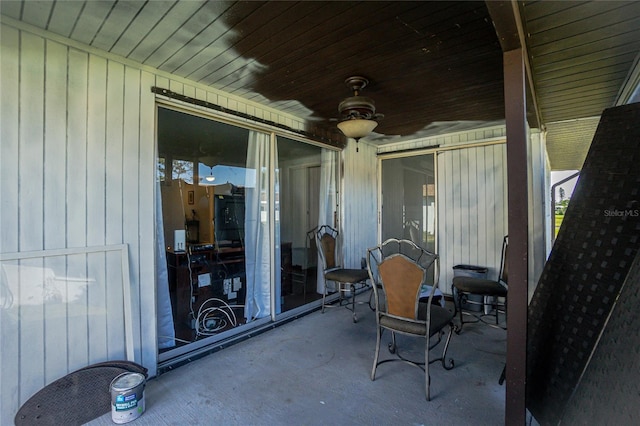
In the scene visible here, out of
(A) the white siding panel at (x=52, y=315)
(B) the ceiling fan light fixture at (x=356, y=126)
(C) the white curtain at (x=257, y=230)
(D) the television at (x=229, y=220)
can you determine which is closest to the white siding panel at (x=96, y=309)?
(A) the white siding panel at (x=52, y=315)

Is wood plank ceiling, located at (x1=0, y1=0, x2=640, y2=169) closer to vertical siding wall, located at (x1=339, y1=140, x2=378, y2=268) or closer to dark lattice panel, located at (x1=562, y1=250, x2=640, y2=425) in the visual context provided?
dark lattice panel, located at (x1=562, y1=250, x2=640, y2=425)

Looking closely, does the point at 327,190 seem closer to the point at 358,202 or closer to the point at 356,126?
the point at 358,202

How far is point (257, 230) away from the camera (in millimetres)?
3312

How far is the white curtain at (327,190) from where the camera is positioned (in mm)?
4254

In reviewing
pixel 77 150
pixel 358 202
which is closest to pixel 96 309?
pixel 77 150

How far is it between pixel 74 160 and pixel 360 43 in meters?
2.08

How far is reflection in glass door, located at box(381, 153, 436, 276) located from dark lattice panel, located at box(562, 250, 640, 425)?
10.2 feet

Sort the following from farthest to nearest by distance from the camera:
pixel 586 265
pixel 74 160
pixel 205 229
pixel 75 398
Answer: pixel 205 229
pixel 74 160
pixel 75 398
pixel 586 265

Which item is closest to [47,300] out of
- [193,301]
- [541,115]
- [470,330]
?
[193,301]

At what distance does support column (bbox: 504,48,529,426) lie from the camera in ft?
5.07

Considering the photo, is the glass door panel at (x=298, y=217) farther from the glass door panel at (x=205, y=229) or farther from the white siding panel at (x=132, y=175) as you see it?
the white siding panel at (x=132, y=175)

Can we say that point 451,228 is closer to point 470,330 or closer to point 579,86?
point 470,330

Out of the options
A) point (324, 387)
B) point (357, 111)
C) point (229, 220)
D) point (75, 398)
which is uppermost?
point (357, 111)

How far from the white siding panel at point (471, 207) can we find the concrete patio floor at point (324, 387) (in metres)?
1.34
